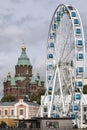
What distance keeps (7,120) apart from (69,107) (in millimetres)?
51379

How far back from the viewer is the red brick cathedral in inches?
6949

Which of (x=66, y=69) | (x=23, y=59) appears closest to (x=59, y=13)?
(x=66, y=69)

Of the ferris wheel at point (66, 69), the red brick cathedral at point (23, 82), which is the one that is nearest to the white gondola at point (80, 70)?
the ferris wheel at point (66, 69)

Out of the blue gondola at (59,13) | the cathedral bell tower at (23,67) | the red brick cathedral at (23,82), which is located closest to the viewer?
the blue gondola at (59,13)

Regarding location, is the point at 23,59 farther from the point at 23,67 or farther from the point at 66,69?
the point at 66,69

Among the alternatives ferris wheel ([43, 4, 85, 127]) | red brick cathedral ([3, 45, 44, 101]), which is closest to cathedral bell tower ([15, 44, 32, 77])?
red brick cathedral ([3, 45, 44, 101])

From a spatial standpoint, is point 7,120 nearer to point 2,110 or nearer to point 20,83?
point 2,110

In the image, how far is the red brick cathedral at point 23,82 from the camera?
17650cm

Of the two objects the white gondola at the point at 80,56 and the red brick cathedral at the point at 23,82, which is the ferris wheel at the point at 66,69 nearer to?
the white gondola at the point at 80,56

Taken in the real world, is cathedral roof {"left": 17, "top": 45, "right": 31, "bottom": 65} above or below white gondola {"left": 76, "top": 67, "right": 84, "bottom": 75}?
above

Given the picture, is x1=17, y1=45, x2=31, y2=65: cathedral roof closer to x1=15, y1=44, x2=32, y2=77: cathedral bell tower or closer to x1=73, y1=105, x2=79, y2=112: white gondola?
x1=15, y1=44, x2=32, y2=77: cathedral bell tower

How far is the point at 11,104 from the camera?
426 ft

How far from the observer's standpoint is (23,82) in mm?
177500

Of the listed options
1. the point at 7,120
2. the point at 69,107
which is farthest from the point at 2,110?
the point at 69,107
